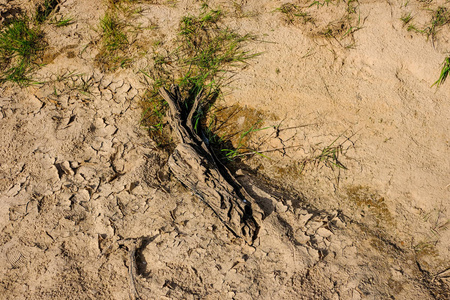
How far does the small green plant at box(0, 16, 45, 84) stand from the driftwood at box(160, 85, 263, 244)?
1.35m

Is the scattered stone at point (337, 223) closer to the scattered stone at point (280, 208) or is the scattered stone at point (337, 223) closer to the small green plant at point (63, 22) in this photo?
the scattered stone at point (280, 208)

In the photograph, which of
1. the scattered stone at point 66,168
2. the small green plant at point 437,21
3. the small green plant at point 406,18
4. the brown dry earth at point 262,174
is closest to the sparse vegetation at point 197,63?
the brown dry earth at point 262,174

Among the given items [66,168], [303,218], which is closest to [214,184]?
[303,218]

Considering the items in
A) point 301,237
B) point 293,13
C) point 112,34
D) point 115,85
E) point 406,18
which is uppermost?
point 406,18

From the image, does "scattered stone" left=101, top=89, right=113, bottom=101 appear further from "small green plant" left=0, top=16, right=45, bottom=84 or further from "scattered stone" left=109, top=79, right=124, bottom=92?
"small green plant" left=0, top=16, right=45, bottom=84

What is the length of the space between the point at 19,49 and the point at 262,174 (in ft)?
6.97

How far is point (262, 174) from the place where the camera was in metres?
2.34

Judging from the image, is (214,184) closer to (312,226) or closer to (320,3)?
(312,226)

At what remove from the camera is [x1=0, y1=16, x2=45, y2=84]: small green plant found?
8.59 ft

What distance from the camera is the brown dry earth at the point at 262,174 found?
1.87 meters

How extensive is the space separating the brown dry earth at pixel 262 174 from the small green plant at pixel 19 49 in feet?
0.34

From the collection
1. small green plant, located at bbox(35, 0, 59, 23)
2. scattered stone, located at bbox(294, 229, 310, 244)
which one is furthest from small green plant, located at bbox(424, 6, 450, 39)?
small green plant, located at bbox(35, 0, 59, 23)

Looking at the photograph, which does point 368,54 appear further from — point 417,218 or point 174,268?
point 174,268

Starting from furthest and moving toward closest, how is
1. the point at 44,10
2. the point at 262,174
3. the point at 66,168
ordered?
the point at 44,10, the point at 262,174, the point at 66,168
